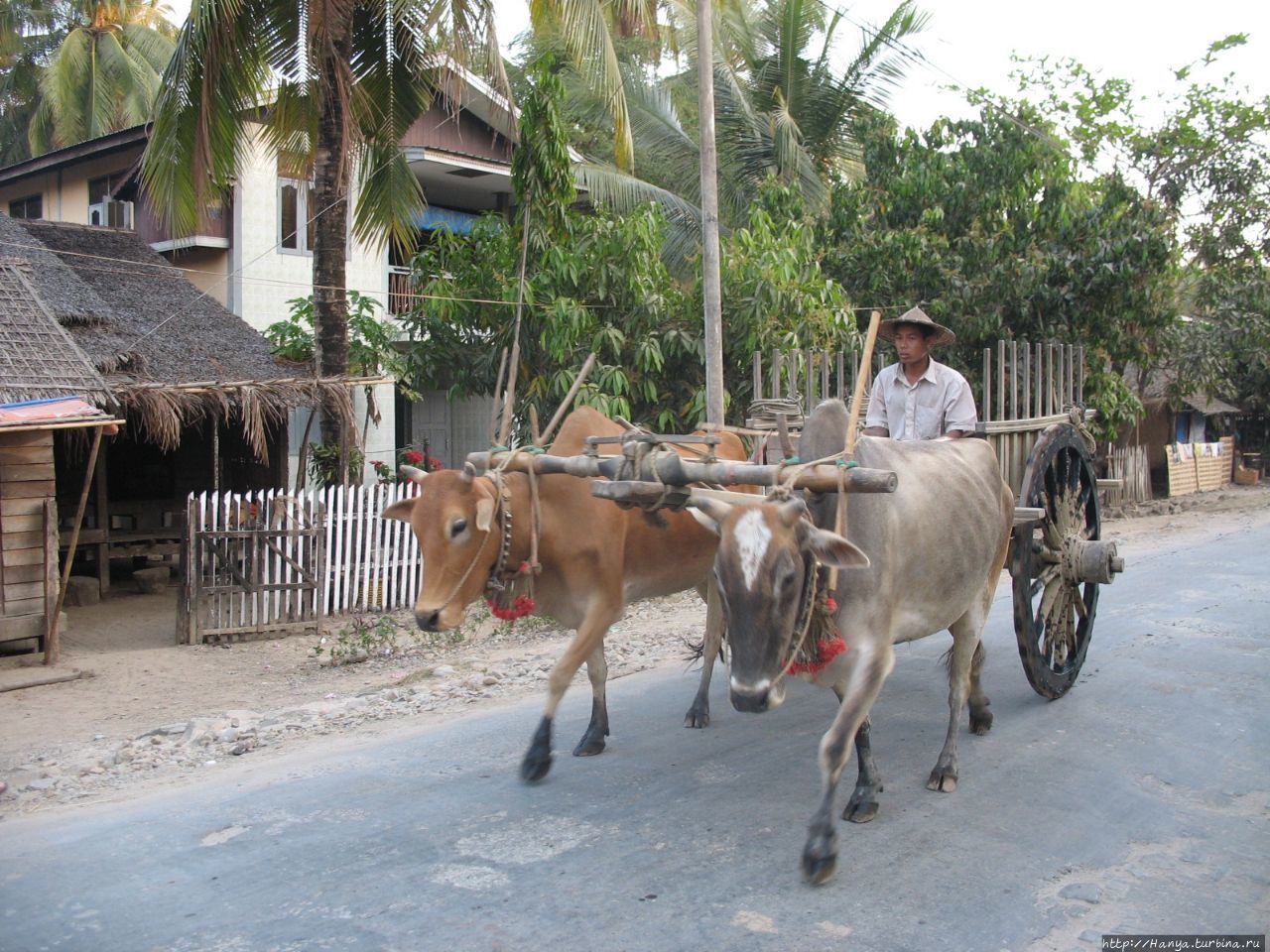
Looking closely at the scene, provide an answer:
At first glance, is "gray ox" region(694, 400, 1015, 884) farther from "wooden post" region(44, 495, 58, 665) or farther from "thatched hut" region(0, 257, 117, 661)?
A: "wooden post" region(44, 495, 58, 665)

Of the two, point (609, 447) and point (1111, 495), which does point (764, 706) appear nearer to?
point (609, 447)

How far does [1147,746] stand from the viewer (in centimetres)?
539

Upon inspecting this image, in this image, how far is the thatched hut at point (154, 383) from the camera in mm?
11250

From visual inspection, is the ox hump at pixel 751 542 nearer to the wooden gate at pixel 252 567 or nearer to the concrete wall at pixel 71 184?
the wooden gate at pixel 252 567

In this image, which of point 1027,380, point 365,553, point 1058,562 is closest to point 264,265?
point 365,553

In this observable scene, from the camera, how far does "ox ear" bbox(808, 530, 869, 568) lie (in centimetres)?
377

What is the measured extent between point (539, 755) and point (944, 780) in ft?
5.92

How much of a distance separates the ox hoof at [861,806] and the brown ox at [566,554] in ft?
4.31

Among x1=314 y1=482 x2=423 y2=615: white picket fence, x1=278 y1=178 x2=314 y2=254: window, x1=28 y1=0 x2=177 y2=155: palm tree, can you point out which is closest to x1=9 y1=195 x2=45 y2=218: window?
x1=28 y1=0 x2=177 y2=155: palm tree

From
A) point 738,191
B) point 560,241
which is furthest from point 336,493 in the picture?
point 738,191

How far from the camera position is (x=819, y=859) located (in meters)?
3.81

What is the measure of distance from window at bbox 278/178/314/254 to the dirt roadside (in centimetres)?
673

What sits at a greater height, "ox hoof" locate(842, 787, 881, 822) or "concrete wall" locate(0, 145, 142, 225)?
"concrete wall" locate(0, 145, 142, 225)

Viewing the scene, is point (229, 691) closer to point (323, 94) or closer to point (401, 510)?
point (401, 510)
